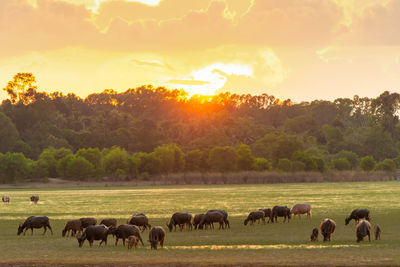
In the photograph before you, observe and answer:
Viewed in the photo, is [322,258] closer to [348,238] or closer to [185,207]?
[348,238]

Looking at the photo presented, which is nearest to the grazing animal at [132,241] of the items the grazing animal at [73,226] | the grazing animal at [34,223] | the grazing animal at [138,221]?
the grazing animal at [73,226]

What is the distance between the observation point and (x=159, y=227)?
33.3m

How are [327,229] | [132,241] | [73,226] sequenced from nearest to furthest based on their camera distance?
1. [132,241]
2. [327,229]
3. [73,226]

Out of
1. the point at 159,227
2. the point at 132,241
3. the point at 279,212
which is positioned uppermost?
the point at 159,227

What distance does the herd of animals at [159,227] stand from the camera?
3341 cm

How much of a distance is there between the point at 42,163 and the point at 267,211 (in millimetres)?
128435

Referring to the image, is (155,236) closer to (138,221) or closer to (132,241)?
(132,241)

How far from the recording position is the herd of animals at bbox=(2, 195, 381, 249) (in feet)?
110

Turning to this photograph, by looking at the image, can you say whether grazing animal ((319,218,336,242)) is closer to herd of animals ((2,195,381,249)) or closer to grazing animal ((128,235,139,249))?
herd of animals ((2,195,381,249))

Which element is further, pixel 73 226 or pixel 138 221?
pixel 138 221

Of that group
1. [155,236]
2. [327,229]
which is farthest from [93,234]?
[327,229]

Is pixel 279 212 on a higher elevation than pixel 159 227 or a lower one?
lower

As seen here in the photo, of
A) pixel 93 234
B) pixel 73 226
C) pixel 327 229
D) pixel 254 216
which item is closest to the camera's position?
pixel 327 229

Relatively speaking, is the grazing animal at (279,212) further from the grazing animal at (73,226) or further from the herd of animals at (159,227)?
the grazing animal at (73,226)
